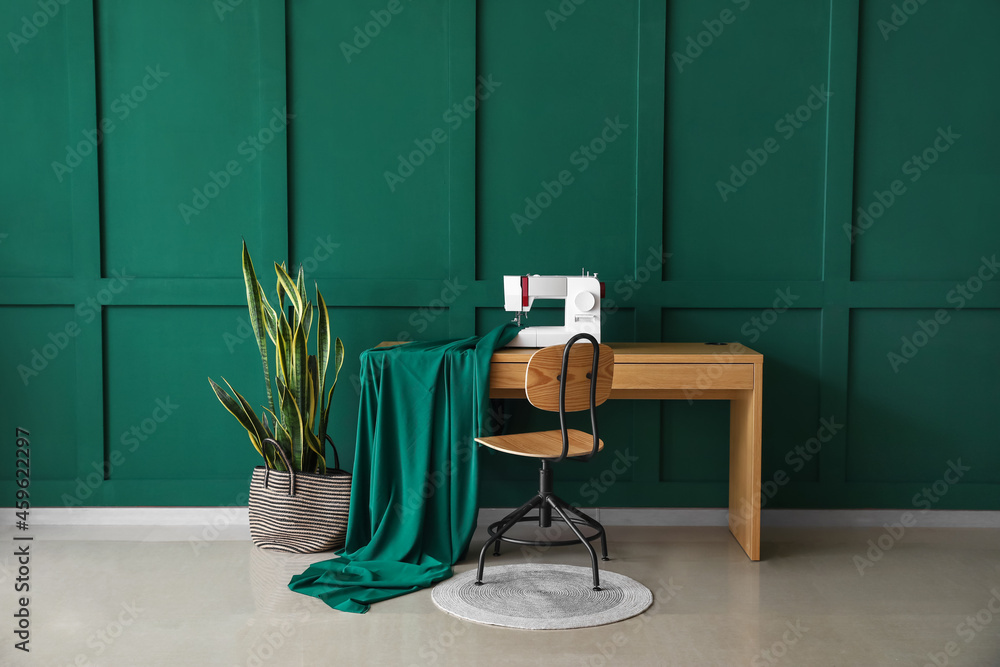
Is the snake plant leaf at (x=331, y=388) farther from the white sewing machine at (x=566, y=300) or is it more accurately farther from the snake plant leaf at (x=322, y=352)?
the white sewing machine at (x=566, y=300)

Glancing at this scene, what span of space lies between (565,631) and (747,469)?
1.14m

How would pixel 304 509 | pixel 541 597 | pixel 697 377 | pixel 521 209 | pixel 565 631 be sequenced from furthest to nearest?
pixel 521 209
pixel 304 509
pixel 697 377
pixel 541 597
pixel 565 631

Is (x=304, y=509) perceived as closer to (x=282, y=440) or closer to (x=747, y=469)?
(x=282, y=440)

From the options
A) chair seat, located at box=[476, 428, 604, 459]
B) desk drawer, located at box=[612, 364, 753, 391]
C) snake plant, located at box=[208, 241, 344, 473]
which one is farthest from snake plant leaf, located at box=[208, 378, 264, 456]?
desk drawer, located at box=[612, 364, 753, 391]

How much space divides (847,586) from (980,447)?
1.23 m

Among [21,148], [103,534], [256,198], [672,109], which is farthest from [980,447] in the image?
[21,148]

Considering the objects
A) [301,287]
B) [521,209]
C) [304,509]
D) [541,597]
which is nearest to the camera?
[541,597]

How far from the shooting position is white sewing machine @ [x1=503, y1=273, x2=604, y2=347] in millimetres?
3131

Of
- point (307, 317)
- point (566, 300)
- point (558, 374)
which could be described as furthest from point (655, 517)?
point (307, 317)

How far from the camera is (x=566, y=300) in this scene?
3164 mm

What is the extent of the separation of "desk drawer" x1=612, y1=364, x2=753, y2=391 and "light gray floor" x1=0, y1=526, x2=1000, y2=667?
67 cm

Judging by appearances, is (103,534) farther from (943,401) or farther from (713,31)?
(943,401)

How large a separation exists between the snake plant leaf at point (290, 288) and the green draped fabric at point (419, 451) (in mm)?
351

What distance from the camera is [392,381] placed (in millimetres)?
3064
